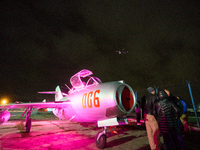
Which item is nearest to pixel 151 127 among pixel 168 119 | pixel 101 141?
pixel 168 119

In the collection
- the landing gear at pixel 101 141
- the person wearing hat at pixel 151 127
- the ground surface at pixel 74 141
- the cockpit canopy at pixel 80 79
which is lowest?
the ground surface at pixel 74 141

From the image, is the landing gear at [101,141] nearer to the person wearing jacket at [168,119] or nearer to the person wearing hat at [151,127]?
the person wearing hat at [151,127]

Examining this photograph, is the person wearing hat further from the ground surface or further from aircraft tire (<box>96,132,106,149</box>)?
aircraft tire (<box>96,132,106,149</box>)

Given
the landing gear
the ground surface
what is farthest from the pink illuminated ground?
the landing gear

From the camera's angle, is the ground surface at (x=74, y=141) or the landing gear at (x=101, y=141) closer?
the landing gear at (x=101, y=141)

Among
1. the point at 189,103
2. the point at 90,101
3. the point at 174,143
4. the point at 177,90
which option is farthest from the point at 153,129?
the point at 189,103

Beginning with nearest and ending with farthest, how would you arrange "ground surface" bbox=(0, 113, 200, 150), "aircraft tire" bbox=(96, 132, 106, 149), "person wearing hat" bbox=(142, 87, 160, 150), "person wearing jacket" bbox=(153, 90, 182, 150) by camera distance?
"person wearing jacket" bbox=(153, 90, 182, 150) < "person wearing hat" bbox=(142, 87, 160, 150) < "aircraft tire" bbox=(96, 132, 106, 149) < "ground surface" bbox=(0, 113, 200, 150)

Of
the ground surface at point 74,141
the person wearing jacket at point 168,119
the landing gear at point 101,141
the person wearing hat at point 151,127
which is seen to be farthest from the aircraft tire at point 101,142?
the person wearing jacket at point 168,119

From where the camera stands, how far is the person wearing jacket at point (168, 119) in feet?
9.41

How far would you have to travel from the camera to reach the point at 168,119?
2951 millimetres

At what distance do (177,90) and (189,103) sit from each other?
157 inches

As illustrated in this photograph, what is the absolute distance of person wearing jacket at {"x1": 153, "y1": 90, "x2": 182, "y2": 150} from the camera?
2.87 m

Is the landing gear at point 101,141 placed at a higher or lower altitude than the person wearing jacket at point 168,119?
lower

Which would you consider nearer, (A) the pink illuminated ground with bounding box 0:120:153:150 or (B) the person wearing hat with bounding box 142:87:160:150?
(B) the person wearing hat with bounding box 142:87:160:150
